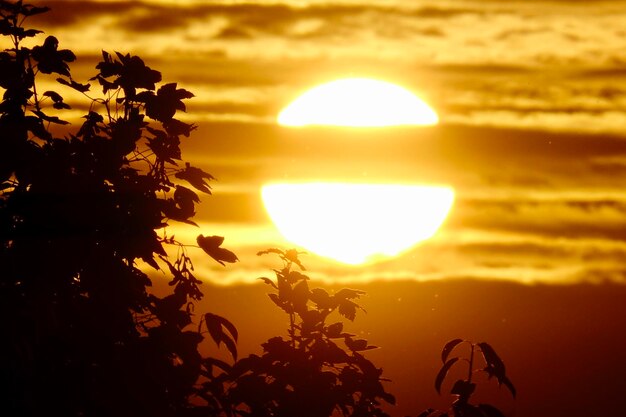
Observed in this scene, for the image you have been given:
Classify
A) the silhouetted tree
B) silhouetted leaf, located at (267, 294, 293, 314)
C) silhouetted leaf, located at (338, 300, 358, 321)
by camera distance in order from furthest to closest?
silhouetted leaf, located at (267, 294, 293, 314) → silhouetted leaf, located at (338, 300, 358, 321) → the silhouetted tree

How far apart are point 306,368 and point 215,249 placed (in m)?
1.38

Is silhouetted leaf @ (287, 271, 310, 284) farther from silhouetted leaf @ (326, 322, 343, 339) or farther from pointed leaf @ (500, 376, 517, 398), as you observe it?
pointed leaf @ (500, 376, 517, 398)

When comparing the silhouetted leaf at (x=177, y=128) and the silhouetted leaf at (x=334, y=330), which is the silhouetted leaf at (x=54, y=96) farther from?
the silhouetted leaf at (x=334, y=330)

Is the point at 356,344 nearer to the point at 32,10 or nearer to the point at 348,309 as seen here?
the point at 348,309

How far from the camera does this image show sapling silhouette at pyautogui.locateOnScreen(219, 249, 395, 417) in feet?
26.4

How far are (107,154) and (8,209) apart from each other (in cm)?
91

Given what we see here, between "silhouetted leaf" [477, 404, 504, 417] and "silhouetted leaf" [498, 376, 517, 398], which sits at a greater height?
"silhouetted leaf" [498, 376, 517, 398]

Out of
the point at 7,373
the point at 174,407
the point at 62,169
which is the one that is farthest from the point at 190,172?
the point at 7,373

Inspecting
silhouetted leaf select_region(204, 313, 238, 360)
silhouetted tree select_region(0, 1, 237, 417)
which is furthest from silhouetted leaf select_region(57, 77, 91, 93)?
silhouetted leaf select_region(204, 313, 238, 360)

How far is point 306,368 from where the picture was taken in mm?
8461

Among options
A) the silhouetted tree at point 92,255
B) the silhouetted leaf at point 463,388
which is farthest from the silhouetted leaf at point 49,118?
the silhouetted leaf at point 463,388

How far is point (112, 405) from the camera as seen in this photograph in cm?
705

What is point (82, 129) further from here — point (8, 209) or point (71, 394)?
point (71, 394)

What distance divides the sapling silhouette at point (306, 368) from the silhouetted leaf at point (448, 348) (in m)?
1.44
